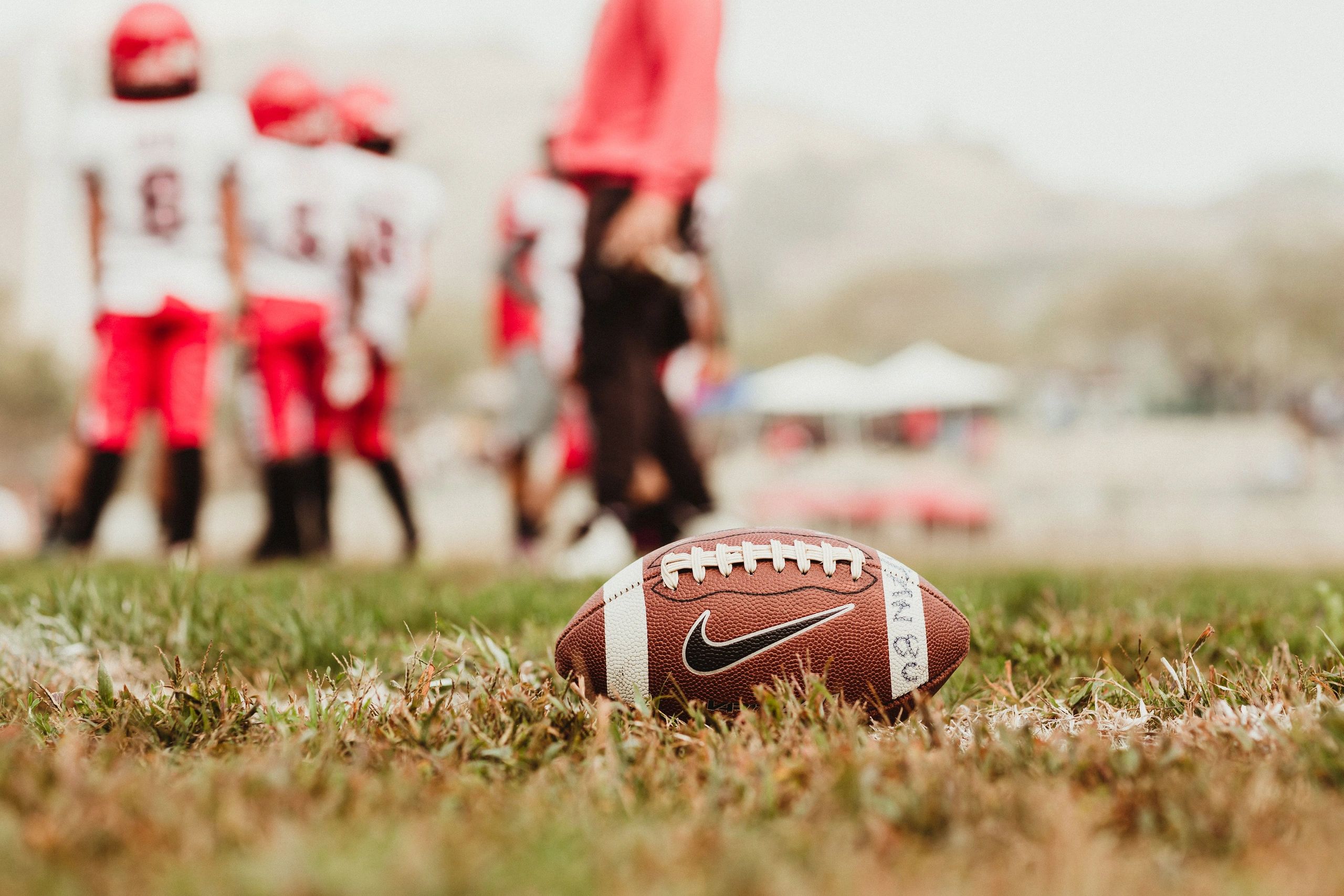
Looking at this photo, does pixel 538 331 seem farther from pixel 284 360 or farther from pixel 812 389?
pixel 812 389

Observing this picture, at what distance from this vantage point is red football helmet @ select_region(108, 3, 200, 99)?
14.9 ft

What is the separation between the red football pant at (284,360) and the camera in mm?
5246

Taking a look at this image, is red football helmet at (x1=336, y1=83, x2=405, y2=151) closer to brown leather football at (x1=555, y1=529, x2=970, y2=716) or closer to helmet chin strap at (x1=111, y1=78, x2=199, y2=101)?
helmet chin strap at (x1=111, y1=78, x2=199, y2=101)

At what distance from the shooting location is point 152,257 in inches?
183

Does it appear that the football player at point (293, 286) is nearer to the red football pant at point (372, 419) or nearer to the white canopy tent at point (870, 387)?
the red football pant at point (372, 419)

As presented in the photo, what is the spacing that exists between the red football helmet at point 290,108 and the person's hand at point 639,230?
2359mm

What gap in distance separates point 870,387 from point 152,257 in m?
20.6

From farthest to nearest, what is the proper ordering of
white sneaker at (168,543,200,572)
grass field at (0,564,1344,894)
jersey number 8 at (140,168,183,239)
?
1. jersey number 8 at (140,168,183,239)
2. white sneaker at (168,543,200,572)
3. grass field at (0,564,1344,894)

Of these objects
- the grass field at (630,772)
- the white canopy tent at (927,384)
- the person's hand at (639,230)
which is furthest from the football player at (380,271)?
the white canopy tent at (927,384)

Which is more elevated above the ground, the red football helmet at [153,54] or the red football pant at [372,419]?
the red football helmet at [153,54]

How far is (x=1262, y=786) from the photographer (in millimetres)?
1223

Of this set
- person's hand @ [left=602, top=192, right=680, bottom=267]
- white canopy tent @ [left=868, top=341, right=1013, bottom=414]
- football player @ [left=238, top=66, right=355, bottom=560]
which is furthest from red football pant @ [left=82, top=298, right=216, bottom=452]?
white canopy tent @ [left=868, top=341, right=1013, bottom=414]

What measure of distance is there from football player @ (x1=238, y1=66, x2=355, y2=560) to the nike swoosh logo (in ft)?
12.5

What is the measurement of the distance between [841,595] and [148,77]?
159 inches
